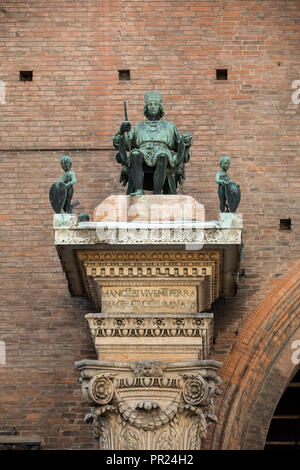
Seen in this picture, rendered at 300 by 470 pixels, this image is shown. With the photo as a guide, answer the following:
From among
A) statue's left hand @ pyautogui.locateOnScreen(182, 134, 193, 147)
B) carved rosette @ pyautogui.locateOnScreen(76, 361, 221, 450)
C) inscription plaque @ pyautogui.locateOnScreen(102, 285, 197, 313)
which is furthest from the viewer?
statue's left hand @ pyautogui.locateOnScreen(182, 134, 193, 147)

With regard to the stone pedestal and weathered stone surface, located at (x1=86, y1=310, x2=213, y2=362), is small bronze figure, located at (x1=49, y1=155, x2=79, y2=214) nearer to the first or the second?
the stone pedestal

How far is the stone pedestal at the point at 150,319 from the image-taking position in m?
9.91

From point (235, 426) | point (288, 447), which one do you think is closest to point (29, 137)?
point (235, 426)

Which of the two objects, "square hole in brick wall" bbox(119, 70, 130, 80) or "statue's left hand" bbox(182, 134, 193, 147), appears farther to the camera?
"square hole in brick wall" bbox(119, 70, 130, 80)

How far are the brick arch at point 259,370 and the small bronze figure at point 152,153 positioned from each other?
1786 mm

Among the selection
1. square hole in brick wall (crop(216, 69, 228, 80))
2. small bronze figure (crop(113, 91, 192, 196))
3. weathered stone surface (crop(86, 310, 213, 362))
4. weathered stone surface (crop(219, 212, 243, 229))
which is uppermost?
square hole in brick wall (crop(216, 69, 228, 80))

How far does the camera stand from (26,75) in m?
13.2

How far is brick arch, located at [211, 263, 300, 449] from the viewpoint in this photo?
11719 millimetres

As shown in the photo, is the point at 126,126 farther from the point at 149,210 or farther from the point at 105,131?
the point at 105,131

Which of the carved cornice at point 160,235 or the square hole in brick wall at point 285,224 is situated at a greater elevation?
the square hole in brick wall at point 285,224

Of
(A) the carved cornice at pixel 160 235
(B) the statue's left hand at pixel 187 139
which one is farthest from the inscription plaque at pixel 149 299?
(B) the statue's left hand at pixel 187 139

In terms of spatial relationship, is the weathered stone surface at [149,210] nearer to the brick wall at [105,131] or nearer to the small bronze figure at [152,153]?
the small bronze figure at [152,153]

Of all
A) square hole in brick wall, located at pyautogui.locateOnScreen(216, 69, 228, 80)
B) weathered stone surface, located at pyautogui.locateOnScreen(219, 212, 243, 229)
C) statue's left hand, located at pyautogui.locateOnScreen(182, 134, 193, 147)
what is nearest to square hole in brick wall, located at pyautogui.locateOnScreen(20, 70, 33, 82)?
square hole in brick wall, located at pyautogui.locateOnScreen(216, 69, 228, 80)

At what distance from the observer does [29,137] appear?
509 inches
